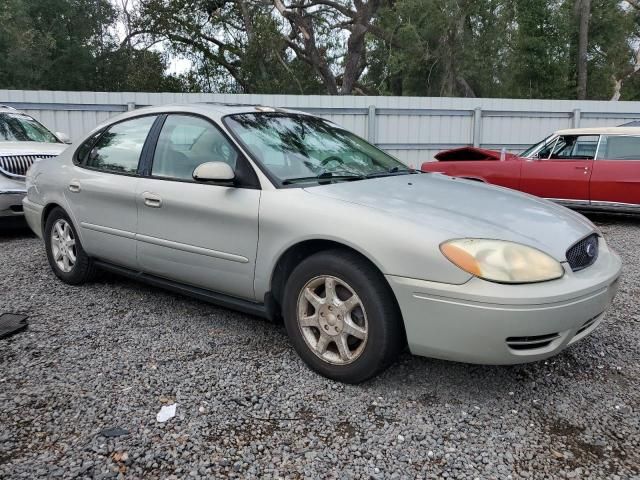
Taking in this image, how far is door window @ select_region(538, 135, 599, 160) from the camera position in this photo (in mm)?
7941

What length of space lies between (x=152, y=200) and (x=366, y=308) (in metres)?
1.77

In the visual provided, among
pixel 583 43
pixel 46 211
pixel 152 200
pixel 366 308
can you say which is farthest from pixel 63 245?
pixel 583 43

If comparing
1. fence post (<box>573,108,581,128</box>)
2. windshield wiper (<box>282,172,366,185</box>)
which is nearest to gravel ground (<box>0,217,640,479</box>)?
windshield wiper (<box>282,172,366,185</box>)

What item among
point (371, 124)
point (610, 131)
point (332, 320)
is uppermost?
point (371, 124)

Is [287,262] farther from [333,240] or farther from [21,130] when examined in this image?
[21,130]

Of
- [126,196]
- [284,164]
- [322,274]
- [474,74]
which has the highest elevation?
[474,74]

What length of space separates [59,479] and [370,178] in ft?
7.53

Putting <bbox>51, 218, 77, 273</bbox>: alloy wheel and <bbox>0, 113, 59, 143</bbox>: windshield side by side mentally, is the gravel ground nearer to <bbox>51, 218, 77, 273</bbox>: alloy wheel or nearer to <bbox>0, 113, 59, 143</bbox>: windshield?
<bbox>51, 218, 77, 273</bbox>: alloy wheel

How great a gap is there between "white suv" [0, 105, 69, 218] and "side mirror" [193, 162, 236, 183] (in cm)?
432

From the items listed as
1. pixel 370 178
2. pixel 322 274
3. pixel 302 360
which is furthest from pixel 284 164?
pixel 302 360

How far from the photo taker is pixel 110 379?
295cm

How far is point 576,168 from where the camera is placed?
7922mm

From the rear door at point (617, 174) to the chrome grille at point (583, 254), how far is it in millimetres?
5302

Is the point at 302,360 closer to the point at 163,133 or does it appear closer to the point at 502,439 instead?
the point at 502,439
